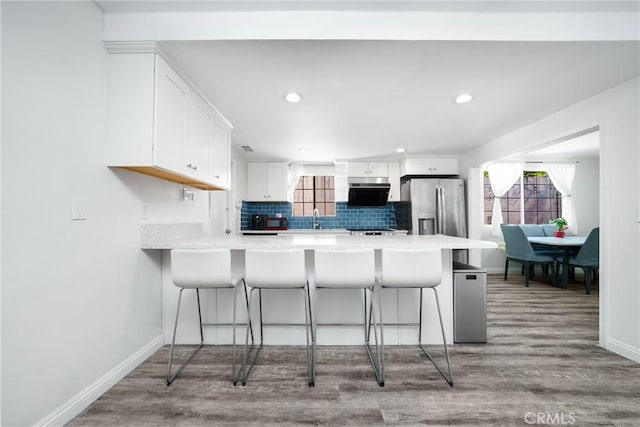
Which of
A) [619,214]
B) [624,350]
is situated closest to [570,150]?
[619,214]

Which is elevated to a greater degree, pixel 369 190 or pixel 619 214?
pixel 369 190

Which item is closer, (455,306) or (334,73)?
(334,73)

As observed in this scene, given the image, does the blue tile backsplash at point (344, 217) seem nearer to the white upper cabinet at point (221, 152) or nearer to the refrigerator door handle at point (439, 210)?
the refrigerator door handle at point (439, 210)

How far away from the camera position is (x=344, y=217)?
5402 millimetres

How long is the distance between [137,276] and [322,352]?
1.50 metres

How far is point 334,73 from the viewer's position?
2.07 m

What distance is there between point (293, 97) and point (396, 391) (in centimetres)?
236

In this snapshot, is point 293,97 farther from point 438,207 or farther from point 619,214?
point 438,207

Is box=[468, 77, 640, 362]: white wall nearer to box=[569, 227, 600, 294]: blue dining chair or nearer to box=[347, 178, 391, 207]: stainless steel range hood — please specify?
box=[569, 227, 600, 294]: blue dining chair

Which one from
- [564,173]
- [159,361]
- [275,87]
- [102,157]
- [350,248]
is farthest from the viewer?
[564,173]

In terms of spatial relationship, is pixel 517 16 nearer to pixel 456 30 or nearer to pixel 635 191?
pixel 456 30

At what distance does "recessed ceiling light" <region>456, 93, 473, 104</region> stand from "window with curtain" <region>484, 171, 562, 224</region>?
3517 millimetres

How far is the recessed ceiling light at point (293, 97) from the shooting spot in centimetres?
239

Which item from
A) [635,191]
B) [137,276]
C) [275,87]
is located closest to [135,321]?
[137,276]
